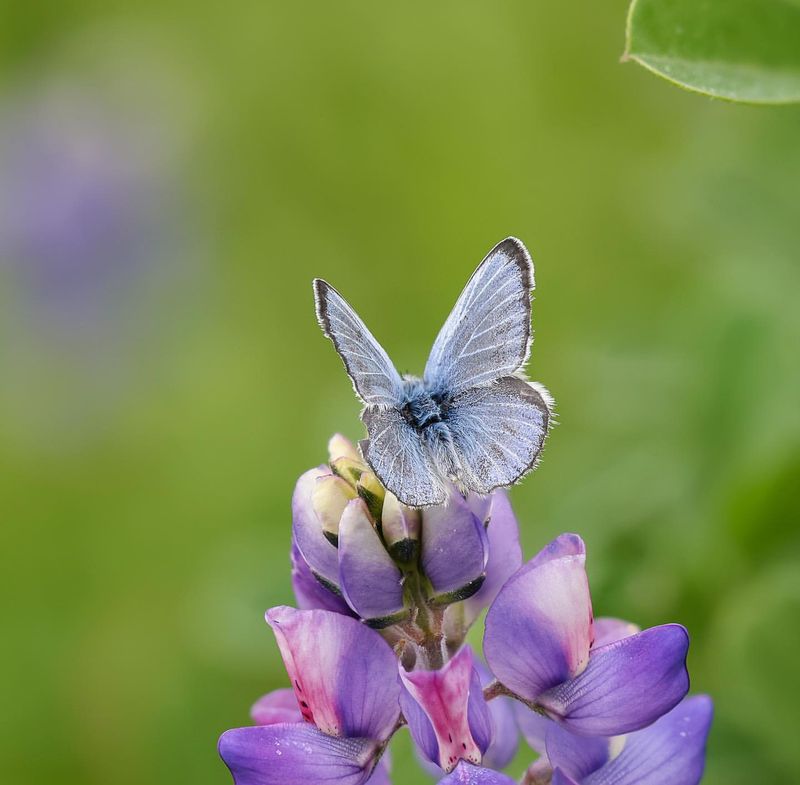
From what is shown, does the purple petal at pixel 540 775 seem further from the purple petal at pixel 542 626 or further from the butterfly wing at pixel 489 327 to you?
the butterfly wing at pixel 489 327

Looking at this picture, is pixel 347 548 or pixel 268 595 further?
pixel 268 595

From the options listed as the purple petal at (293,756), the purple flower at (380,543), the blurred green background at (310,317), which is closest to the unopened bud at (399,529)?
the purple flower at (380,543)

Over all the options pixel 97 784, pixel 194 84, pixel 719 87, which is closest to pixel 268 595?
pixel 97 784

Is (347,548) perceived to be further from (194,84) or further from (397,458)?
(194,84)


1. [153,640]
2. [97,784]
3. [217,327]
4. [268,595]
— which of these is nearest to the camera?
[268,595]

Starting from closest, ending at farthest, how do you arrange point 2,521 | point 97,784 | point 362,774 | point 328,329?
point 328,329, point 362,774, point 97,784, point 2,521

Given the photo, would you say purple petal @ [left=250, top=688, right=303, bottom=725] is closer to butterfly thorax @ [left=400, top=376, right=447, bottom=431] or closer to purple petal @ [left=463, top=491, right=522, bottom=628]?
purple petal @ [left=463, top=491, right=522, bottom=628]
